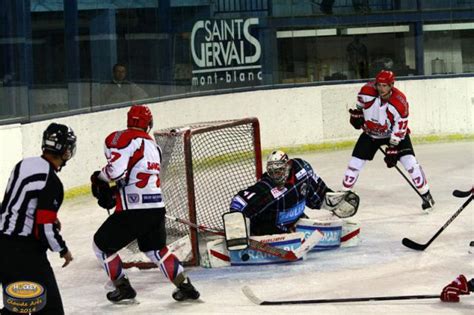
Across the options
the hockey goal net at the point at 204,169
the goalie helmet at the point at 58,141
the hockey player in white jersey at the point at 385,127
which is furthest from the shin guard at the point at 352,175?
the goalie helmet at the point at 58,141

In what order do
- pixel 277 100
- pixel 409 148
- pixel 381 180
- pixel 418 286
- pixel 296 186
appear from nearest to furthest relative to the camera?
pixel 418 286
pixel 296 186
pixel 409 148
pixel 381 180
pixel 277 100

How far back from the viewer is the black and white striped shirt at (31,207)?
4.48 m

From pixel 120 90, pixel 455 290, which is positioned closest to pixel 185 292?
pixel 455 290

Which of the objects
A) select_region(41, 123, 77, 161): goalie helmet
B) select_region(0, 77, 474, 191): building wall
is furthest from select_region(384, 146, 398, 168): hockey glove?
select_region(41, 123, 77, 161): goalie helmet

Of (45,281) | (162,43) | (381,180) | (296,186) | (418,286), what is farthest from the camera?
(162,43)

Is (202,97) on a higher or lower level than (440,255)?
higher

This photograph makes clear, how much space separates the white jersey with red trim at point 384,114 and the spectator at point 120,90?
2.92m

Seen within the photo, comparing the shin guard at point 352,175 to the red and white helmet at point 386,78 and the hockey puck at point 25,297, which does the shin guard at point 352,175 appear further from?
the hockey puck at point 25,297

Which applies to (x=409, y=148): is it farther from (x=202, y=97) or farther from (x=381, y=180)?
(x=202, y=97)

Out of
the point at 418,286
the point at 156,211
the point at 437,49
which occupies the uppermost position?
the point at 437,49

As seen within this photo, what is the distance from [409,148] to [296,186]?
189 cm

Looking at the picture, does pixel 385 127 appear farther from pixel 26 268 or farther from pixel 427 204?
pixel 26 268

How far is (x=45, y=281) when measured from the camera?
14.6ft

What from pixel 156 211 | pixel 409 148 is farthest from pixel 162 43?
pixel 156 211
